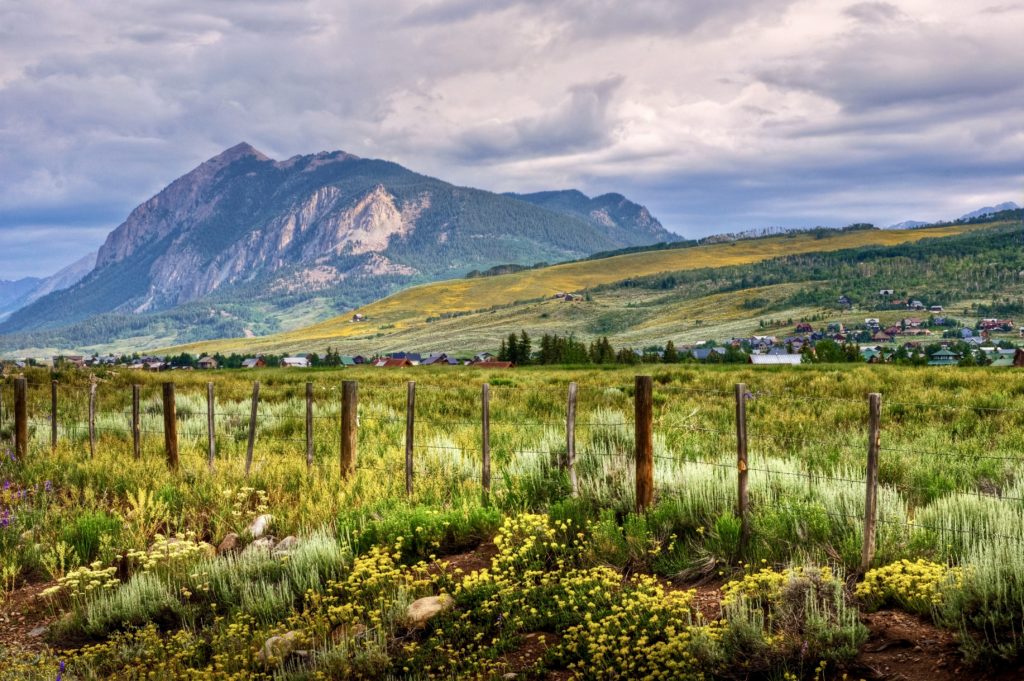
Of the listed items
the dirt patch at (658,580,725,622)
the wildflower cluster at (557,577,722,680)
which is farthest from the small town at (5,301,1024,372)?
the wildflower cluster at (557,577,722,680)

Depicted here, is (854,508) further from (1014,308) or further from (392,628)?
(1014,308)

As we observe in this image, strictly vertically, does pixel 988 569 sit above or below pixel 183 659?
above

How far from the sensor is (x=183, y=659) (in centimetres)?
757

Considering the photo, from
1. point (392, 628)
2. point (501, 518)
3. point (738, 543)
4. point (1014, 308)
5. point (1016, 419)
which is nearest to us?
point (392, 628)

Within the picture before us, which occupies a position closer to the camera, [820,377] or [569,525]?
[569,525]

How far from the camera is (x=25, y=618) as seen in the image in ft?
30.0

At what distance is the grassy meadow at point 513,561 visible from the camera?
21.0 feet

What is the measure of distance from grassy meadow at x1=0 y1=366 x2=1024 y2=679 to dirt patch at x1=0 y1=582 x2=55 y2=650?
7 cm

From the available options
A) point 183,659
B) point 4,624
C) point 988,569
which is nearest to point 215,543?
point 4,624

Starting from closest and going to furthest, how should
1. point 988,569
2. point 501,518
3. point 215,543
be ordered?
point 988,569
point 501,518
point 215,543

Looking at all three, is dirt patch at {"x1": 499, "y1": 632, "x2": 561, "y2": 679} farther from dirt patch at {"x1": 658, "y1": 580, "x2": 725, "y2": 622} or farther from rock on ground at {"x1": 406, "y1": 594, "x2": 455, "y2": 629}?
dirt patch at {"x1": 658, "y1": 580, "x2": 725, "y2": 622}

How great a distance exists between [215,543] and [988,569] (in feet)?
29.6

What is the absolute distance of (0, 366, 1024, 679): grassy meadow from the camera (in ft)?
21.0

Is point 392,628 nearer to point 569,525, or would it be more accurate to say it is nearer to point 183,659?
point 183,659
